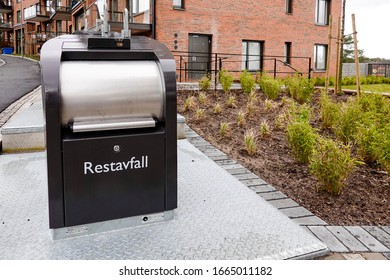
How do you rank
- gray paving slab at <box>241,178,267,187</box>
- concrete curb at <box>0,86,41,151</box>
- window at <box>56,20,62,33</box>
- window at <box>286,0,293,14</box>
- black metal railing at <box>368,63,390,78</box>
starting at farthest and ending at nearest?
window at <box>56,20,62,33</box> → black metal railing at <box>368,63,390,78</box> → window at <box>286,0,293,14</box> → concrete curb at <box>0,86,41,151</box> → gray paving slab at <box>241,178,267,187</box>

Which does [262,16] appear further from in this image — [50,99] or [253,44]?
[50,99]

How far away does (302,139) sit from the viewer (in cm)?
452

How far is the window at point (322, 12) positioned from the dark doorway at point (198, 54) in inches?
309

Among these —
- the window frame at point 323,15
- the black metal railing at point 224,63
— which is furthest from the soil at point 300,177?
the window frame at point 323,15

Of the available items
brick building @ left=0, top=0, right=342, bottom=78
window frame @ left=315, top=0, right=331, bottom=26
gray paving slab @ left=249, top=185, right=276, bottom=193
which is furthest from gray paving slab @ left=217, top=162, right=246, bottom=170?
window frame @ left=315, top=0, right=331, bottom=26

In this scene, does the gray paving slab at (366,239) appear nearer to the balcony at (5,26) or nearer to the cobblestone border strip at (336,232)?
the cobblestone border strip at (336,232)

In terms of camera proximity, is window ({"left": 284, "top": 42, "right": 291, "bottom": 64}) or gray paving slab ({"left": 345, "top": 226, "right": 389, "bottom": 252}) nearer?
gray paving slab ({"left": 345, "top": 226, "right": 389, "bottom": 252})

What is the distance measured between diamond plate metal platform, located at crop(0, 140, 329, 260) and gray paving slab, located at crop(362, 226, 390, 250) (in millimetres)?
559

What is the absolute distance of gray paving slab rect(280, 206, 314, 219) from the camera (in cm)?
326

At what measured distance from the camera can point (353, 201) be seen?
12.0 ft

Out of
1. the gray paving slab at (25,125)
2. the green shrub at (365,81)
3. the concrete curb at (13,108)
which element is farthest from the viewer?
the green shrub at (365,81)

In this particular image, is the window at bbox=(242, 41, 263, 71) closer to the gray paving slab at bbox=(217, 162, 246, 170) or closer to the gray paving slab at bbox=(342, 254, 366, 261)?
the gray paving slab at bbox=(217, 162, 246, 170)

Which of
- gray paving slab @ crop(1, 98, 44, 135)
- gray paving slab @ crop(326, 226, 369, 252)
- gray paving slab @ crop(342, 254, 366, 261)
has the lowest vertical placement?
gray paving slab @ crop(342, 254, 366, 261)

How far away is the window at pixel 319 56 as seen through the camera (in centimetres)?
2219
